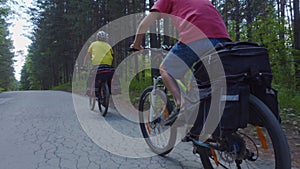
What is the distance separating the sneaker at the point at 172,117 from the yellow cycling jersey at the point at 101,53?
3.44 metres

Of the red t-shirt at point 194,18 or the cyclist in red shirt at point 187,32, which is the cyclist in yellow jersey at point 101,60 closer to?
the cyclist in red shirt at point 187,32

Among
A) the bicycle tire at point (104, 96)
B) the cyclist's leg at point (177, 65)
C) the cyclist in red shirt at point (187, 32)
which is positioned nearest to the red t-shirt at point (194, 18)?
the cyclist in red shirt at point (187, 32)

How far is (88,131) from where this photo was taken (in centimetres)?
443

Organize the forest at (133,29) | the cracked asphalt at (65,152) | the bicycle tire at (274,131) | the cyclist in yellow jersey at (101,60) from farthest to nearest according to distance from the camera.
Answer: the forest at (133,29), the cyclist in yellow jersey at (101,60), the cracked asphalt at (65,152), the bicycle tire at (274,131)

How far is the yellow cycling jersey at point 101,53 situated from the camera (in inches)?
231

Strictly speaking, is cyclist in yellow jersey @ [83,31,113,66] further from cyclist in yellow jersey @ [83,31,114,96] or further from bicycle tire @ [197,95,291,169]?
bicycle tire @ [197,95,291,169]

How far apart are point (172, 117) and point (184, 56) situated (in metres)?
0.66

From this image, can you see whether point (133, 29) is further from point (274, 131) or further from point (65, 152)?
point (274, 131)

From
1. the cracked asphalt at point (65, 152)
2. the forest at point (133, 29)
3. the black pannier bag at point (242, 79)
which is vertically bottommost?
the cracked asphalt at point (65, 152)

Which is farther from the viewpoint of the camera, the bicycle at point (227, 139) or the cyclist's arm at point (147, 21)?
the cyclist's arm at point (147, 21)

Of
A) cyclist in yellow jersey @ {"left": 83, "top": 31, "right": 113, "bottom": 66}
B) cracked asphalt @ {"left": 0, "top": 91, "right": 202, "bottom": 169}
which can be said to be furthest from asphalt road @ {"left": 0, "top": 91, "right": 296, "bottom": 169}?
cyclist in yellow jersey @ {"left": 83, "top": 31, "right": 113, "bottom": 66}

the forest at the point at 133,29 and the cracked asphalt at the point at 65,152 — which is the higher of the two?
the forest at the point at 133,29

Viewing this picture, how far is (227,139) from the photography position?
6.44 ft

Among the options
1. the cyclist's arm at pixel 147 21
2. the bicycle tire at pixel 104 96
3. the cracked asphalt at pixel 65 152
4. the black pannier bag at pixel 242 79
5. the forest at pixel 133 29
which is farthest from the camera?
the forest at pixel 133 29
